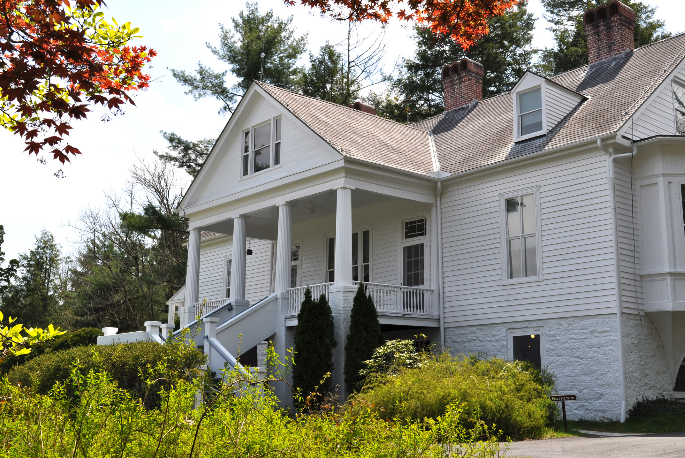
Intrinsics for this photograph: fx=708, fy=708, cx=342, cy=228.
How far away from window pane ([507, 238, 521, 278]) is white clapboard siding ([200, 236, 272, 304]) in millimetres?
9368

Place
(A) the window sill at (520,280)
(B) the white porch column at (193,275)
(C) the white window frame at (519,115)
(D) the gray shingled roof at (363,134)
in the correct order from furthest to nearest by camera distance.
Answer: (B) the white porch column at (193,275) → (D) the gray shingled roof at (363,134) → (C) the white window frame at (519,115) → (A) the window sill at (520,280)

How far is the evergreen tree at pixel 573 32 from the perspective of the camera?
1389 inches

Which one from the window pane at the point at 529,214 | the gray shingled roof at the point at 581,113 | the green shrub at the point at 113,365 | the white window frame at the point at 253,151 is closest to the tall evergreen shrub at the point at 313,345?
the green shrub at the point at 113,365

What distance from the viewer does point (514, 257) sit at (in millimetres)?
16656

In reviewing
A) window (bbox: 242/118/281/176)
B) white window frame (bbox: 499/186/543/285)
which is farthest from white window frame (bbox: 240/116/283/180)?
white window frame (bbox: 499/186/543/285)

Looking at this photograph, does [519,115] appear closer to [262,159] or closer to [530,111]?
[530,111]

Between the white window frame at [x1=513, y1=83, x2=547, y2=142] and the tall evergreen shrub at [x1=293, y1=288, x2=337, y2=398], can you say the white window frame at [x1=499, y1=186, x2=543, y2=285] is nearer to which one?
the white window frame at [x1=513, y1=83, x2=547, y2=142]

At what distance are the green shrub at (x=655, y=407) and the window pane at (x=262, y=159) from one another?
36.5 ft

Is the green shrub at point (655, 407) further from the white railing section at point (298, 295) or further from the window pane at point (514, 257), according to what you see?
the white railing section at point (298, 295)

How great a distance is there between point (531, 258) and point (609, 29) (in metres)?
7.80

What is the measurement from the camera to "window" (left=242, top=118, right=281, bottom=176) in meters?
19.7

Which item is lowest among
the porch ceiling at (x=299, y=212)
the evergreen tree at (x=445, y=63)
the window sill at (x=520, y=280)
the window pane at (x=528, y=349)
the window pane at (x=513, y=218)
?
the window pane at (x=528, y=349)

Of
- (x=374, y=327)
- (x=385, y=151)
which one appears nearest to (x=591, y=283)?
(x=374, y=327)

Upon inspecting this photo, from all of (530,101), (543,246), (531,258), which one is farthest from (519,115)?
(531,258)
